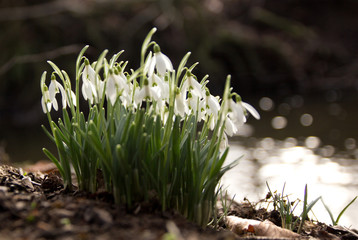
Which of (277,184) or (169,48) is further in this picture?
(169,48)

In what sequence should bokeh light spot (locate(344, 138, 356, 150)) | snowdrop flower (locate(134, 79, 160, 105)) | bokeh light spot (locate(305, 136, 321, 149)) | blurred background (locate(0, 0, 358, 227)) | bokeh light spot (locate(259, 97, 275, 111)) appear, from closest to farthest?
1. snowdrop flower (locate(134, 79, 160, 105))
2. bokeh light spot (locate(344, 138, 356, 150))
3. bokeh light spot (locate(305, 136, 321, 149))
4. blurred background (locate(0, 0, 358, 227))
5. bokeh light spot (locate(259, 97, 275, 111))

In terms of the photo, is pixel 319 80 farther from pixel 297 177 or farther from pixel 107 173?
pixel 107 173

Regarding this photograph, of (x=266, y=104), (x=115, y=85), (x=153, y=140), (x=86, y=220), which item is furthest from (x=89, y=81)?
(x=266, y=104)

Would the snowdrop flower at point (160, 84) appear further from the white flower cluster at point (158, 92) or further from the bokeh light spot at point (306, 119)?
the bokeh light spot at point (306, 119)

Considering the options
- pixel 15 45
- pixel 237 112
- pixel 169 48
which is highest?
pixel 169 48

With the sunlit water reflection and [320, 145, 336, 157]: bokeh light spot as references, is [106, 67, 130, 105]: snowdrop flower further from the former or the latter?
[320, 145, 336, 157]: bokeh light spot

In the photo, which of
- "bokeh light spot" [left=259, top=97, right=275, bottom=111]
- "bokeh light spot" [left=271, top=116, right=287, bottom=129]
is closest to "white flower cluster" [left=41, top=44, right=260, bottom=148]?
"bokeh light spot" [left=271, top=116, right=287, bottom=129]

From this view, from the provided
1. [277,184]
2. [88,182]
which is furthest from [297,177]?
[88,182]
